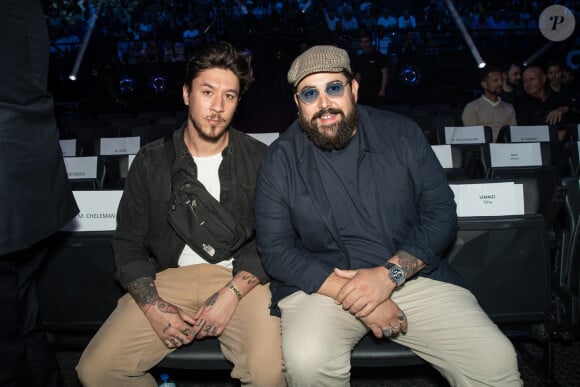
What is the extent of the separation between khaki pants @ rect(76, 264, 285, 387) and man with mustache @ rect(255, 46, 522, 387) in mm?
83

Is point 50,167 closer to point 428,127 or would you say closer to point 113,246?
point 113,246

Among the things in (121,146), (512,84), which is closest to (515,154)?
(121,146)

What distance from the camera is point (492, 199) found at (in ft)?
6.79

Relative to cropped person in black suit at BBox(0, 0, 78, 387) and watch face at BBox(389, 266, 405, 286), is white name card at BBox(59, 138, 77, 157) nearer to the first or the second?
cropped person in black suit at BBox(0, 0, 78, 387)

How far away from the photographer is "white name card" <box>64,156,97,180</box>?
351cm

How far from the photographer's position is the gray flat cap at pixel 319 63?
1938 mm

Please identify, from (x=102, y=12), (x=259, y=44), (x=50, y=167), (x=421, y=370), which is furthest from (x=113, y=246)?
(x=102, y=12)

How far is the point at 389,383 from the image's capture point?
7.74 feet

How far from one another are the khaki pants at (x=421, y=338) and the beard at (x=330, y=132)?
651 millimetres

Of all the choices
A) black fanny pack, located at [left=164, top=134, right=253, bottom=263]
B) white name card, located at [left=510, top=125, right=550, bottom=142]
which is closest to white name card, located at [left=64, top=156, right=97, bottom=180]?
black fanny pack, located at [left=164, top=134, right=253, bottom=263]

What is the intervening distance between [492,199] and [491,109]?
4.52 metres

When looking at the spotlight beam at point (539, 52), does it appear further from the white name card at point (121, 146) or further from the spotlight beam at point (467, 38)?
the white name card at point (121, 146)

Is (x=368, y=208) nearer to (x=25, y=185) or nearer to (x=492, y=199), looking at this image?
(x=492, y=199)

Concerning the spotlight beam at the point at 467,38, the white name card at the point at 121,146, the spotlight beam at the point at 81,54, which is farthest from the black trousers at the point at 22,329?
the spotlight beam at the point at 467,38
